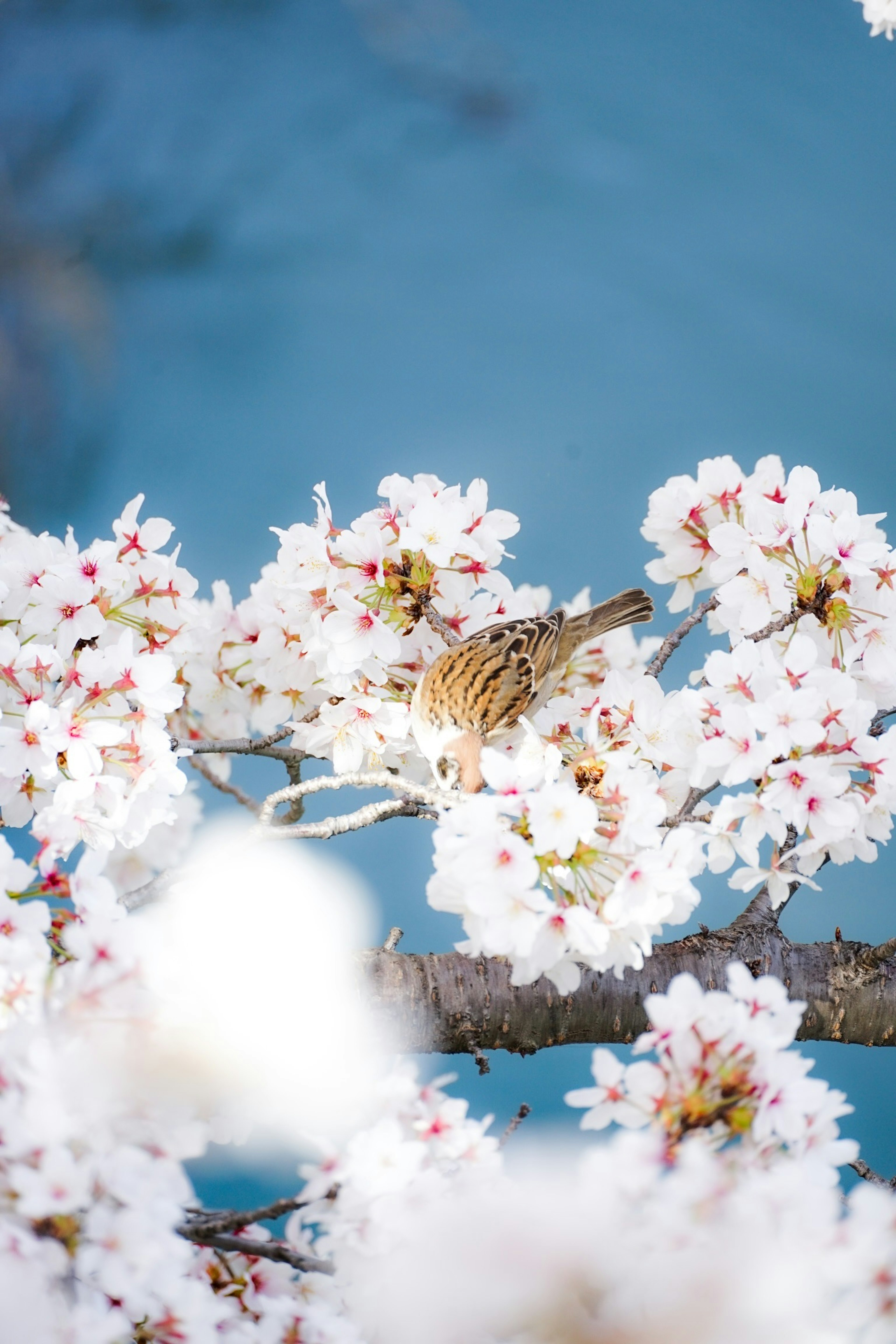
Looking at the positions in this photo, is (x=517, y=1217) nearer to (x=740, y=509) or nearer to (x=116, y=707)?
(x=116, y=707)

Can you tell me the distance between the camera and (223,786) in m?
1.67

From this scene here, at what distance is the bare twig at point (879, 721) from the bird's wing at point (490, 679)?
0.45 meters

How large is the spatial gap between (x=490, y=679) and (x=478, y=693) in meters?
0.03

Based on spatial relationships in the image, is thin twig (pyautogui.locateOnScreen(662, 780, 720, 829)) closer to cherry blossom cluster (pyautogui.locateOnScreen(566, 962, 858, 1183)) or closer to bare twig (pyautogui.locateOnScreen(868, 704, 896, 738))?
bare twig (pyautogui.locateOnScreen(868, 704, 896, 738))

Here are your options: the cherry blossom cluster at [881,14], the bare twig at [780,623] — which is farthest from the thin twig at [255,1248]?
the cherry blossom cluster at [881,14]

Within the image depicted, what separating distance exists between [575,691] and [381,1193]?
879 millimetres

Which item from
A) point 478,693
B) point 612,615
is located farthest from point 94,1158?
→ point 612,615

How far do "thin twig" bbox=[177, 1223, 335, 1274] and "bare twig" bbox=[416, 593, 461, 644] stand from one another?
29.0 inches

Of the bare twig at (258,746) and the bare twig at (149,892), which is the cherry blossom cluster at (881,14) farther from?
the bare twig at (149,892)

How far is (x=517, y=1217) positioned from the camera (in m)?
0.64

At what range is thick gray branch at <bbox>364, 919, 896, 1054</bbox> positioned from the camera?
114cm

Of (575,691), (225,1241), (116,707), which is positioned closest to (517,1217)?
(225,1241)

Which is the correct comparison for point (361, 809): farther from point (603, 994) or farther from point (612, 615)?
point (612, 615)

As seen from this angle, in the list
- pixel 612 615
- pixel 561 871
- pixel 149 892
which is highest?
pixel 612 615
